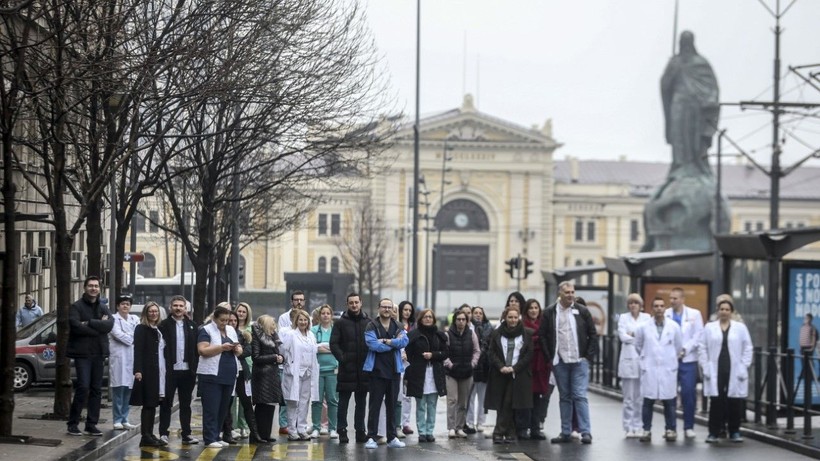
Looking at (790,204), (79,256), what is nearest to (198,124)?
(79,256)

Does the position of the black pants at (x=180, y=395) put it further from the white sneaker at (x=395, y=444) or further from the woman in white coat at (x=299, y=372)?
the white sneaker at (x=395, y=444)

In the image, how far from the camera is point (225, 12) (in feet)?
69.2

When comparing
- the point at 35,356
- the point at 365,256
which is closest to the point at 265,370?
the point at 35,356

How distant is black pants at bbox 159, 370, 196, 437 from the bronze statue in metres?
47.2

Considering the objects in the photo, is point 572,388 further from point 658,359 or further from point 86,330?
point 86,330

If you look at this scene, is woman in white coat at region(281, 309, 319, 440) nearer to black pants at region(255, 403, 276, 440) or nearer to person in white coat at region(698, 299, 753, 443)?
black pants at region(255, 403, 276, 440)

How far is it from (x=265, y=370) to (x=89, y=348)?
2.17 metres

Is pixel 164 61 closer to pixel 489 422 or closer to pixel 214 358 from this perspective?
pixel 214 358

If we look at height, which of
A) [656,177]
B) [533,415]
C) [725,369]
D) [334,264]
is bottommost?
[334,264]

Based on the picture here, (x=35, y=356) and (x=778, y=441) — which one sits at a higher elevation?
(x=35, y=356)

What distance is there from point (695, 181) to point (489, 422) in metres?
43.4

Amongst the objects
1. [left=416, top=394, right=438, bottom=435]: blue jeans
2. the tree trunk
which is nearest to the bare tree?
[left=416, top=394, right=438, bottom=435]: blue jeans

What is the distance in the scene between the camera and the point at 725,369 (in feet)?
65.7

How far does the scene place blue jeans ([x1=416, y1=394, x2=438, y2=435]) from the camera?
19.8 metres
